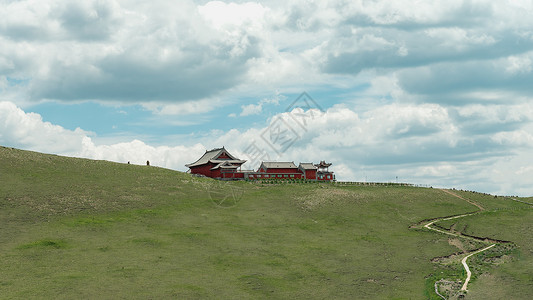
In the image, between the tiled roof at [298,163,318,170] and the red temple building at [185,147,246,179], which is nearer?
the red temple building at [185,147,246,179]

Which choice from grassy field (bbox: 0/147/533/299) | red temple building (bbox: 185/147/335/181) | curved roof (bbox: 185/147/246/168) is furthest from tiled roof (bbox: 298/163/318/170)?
grassy field (bbox: 0/147/533/299)

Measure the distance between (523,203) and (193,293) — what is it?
78.1 m

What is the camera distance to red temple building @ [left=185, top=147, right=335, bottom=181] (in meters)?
95.6

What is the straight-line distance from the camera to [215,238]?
5212cm

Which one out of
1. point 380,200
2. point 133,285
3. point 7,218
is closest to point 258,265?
point 133,285

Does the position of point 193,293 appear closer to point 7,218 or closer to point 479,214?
point 7,218

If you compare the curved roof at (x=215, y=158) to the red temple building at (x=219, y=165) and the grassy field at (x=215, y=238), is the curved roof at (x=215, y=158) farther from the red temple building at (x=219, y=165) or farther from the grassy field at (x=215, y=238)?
the grassy field at (x=215, y=238)

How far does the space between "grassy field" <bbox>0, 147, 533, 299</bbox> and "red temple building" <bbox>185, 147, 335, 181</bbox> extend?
35.2ft

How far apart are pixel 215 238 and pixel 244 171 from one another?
4829 cm

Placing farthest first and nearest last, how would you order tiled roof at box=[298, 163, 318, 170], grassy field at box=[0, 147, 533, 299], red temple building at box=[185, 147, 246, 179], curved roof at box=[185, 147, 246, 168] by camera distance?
1. tiled roof at box=[298, 163, 318, 170]
2. curved roof at box=[185, 147, 246, 168]
3. red temple building at box=[185, 147, 246, 179]
4. grassy field at box=[0, 147, 533, 299]

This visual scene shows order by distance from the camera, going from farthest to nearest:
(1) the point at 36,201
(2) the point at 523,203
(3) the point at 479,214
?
(2) the point at 523,203
(3) the point at 479,214
(1) the point at 36,201

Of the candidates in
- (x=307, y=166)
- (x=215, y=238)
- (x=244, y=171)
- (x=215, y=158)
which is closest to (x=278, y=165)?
(x=307, y=166)

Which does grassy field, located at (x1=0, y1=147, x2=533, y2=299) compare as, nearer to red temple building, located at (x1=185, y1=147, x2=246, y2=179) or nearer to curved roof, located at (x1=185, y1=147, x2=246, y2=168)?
red temple building, located at (x1=185, y1=147, x2=246, y2=179)

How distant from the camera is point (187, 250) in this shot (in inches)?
1858
